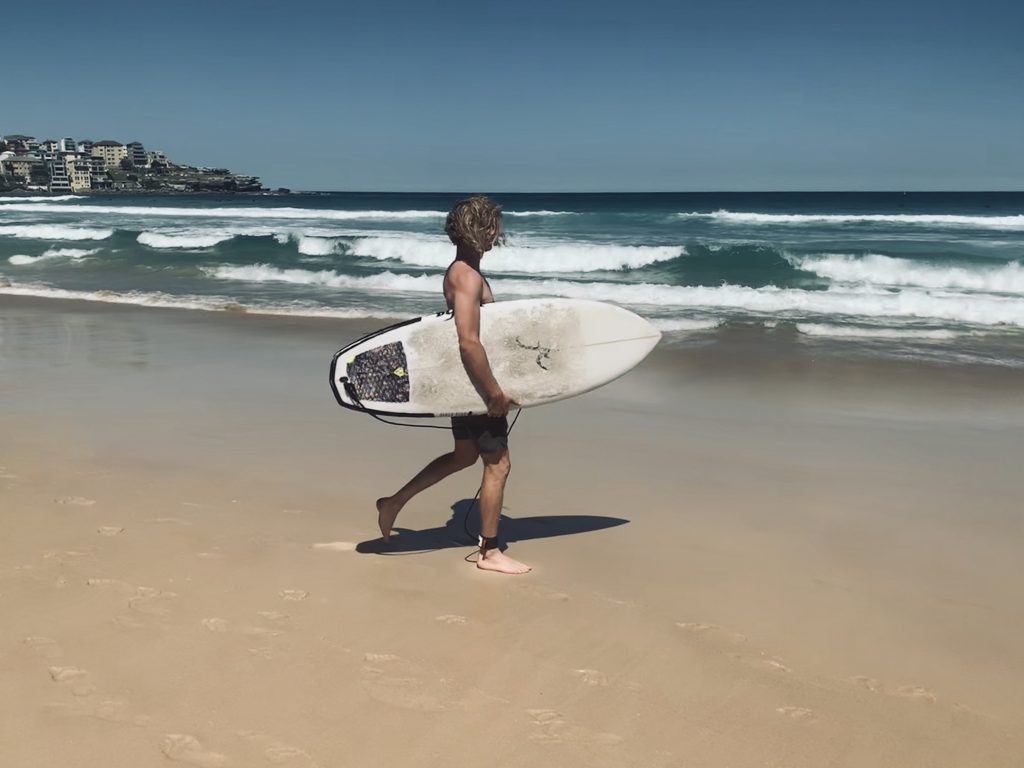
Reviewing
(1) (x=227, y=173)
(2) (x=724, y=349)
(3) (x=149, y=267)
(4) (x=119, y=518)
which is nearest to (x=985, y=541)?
(4) (x=119, y=518)

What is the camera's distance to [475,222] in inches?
130

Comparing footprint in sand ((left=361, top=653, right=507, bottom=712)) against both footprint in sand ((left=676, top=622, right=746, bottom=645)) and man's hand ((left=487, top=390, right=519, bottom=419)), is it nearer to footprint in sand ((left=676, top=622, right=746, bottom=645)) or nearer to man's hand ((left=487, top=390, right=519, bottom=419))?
footprint in sand ((left=676, top=622, right=746, bottom=645))

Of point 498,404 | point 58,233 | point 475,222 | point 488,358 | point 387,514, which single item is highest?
point 475,222

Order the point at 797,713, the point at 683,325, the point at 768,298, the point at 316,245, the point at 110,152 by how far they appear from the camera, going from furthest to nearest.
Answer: the point at 110,152 < the point at 316,245 < the point at 768,298 < the point at 683,325 < the point at 797,713

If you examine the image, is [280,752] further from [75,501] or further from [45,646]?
[75,501]

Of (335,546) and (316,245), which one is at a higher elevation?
(316,245)

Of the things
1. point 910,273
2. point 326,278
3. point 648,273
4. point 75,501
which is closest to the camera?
point 75,501

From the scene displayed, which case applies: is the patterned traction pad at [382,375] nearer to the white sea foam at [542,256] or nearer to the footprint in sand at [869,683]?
the footprint in sand at [869,683]

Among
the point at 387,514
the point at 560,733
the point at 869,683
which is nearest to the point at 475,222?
the point at 387,514

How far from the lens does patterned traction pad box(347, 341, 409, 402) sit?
12.3 feet

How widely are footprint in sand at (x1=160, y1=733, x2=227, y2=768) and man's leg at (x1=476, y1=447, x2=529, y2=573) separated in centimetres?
142

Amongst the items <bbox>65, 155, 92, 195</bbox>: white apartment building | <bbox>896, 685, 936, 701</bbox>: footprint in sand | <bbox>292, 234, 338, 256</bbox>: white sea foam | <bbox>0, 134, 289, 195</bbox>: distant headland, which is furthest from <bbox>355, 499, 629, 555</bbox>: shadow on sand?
<bbox>65, 155, 92, 195</bbox>: white apartment building

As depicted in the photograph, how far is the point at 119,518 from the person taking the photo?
3939mm

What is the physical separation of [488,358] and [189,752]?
6.56 ft
